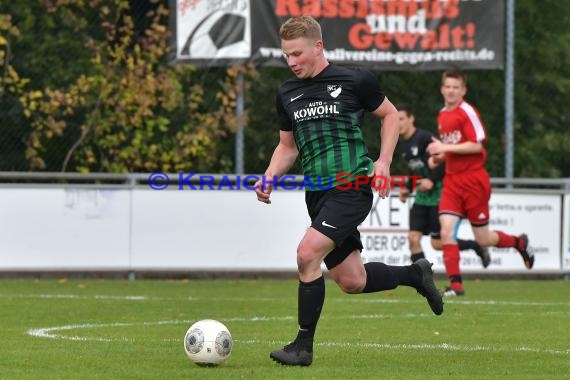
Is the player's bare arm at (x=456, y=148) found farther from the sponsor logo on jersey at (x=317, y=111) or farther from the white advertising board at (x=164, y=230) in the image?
the sponsor logo on jersey at (x=317, y=111)

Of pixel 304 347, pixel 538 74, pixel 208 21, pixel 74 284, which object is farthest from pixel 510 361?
pixel 538 74

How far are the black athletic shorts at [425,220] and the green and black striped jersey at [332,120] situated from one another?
7.26 m

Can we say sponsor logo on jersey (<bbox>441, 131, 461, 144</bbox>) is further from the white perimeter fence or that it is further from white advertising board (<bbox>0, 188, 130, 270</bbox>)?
white advertising board (<bbox>0, 188, 130, 270</bbox>)

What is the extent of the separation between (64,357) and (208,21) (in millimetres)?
9496

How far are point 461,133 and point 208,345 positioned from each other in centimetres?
679

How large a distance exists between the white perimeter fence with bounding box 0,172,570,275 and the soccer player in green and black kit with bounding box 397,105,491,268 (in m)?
1.46

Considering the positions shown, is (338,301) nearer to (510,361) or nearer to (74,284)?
(74,284)

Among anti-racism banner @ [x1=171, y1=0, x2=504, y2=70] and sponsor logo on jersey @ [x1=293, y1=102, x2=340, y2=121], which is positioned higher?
anti-racism banner @ [x1=171, y1=0, x2=504, y2=70]

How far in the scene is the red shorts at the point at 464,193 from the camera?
45.2 feet

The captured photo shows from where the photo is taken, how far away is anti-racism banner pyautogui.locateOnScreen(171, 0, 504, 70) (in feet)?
55.8

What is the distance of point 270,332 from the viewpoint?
9.87 meters

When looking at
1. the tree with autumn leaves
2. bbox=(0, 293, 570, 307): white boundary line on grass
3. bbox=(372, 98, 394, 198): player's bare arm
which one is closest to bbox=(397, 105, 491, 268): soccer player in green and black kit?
bbox=(0, 293, 570, 307): white boundary line on grass

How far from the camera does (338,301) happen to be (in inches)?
524

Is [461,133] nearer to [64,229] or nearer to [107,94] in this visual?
[64,229]
